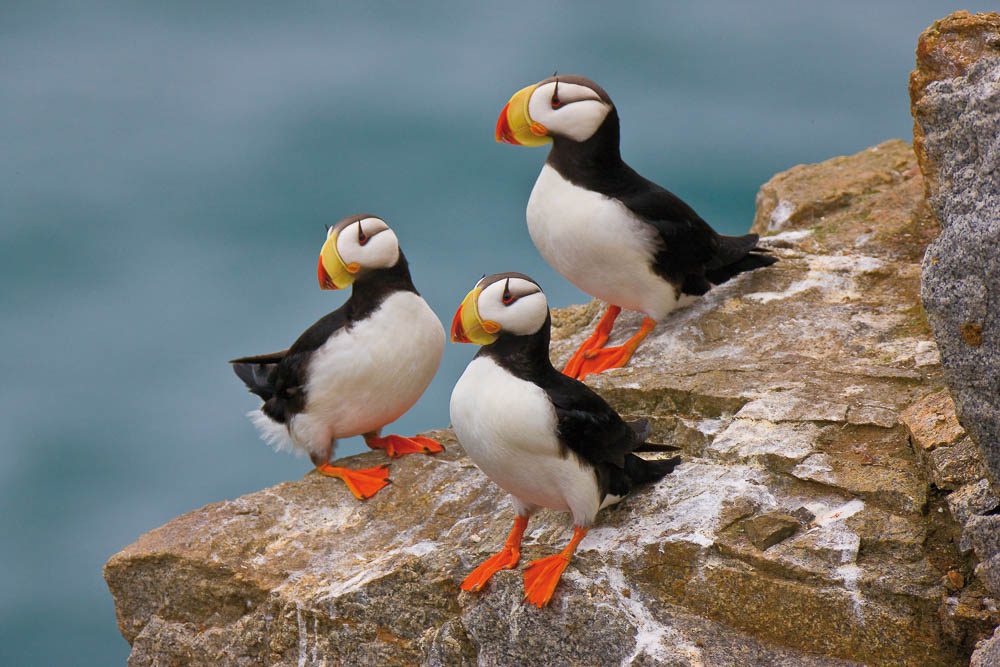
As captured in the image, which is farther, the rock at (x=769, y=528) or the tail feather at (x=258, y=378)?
the tail feather at (x=258, y=378)

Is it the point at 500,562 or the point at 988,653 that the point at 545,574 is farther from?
the point at 988,653

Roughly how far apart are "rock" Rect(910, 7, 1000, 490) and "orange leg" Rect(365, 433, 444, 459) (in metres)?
2.52

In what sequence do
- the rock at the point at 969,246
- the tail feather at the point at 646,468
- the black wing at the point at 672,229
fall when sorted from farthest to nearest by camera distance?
the black wing at the point at 672,229, the tail feather at the point at 646,468, the rock at the point at 969,246

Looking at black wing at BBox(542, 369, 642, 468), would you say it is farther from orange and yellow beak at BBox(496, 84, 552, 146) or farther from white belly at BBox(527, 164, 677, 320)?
orange and yellow beak at BBox(496, 84, 552, 146)

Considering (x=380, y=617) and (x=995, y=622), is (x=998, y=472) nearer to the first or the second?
(x=995, y=622)

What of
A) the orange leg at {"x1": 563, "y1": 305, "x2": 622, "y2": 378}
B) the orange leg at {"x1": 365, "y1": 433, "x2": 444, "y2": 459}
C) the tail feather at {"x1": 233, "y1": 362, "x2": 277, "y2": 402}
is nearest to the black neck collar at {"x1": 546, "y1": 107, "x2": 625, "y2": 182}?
the orange leg at {"x1": 563, "y1": 305, "x2": 622, "y2": 378}

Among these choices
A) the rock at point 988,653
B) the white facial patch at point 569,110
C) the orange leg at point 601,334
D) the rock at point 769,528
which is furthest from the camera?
the orange leg at point 601,334

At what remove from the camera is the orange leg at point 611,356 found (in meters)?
5.55

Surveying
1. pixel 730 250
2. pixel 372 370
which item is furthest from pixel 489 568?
pixel 730 250

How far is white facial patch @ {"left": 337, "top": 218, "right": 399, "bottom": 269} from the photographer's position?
5.15m

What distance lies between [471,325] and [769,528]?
3.63ft

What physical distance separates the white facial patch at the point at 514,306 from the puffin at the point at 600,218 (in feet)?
4.36

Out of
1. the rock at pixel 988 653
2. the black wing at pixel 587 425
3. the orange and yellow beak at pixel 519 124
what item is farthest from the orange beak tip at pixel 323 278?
the rock at pixel 988 653

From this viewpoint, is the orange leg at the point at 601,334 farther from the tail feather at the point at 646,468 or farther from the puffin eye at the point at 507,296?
the puffin eye at the point at 507,296
